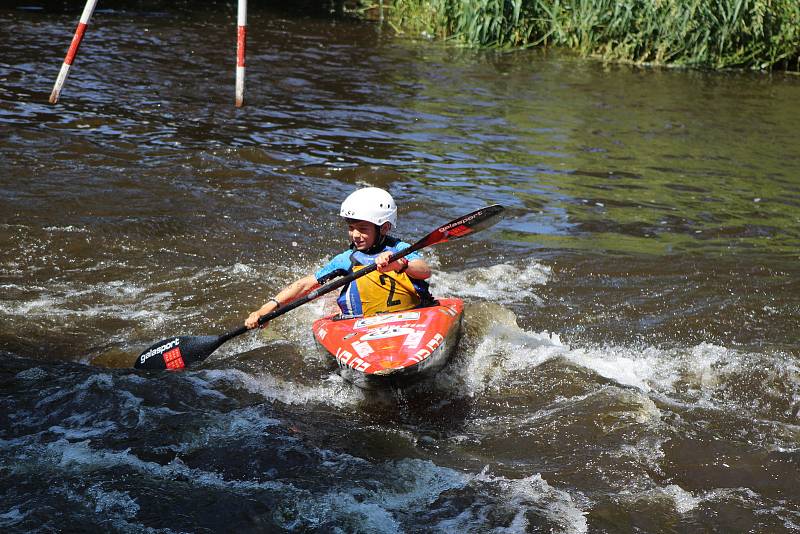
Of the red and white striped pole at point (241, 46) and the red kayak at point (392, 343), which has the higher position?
the red and white striped pole at point (241, 46)

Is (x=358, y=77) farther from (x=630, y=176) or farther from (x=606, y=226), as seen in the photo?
(x=606, y=226)

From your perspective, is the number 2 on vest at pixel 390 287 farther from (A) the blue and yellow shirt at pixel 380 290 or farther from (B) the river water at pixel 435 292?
(B) the river water at pixel 435 292

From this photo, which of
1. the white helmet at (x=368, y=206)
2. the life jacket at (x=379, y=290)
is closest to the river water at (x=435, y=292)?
the life jacket at (x=379, y=290)

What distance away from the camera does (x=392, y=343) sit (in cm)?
504

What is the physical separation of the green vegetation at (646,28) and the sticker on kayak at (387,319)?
10950 mm

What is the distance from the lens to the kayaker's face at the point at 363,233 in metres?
5.53

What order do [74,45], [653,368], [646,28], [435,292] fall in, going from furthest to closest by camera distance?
[646,28] → [74,45] → [435,292] → [653,368]

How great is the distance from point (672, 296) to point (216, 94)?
7691 mm

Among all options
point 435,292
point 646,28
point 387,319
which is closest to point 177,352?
point 387,319

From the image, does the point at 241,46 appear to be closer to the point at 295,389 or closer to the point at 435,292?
the point at 435,292

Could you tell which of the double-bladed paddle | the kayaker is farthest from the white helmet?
the double-bladed paddle

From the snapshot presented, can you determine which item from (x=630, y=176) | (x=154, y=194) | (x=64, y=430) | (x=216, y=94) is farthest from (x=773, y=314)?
(x=216, y=94)

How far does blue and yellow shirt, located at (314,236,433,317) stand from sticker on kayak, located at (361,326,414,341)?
46 cm

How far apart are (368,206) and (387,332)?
74 cm
